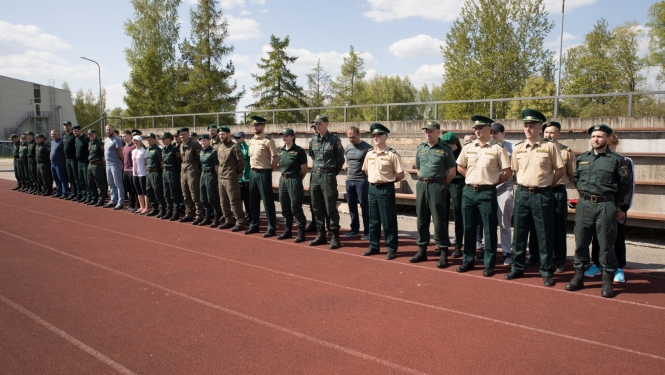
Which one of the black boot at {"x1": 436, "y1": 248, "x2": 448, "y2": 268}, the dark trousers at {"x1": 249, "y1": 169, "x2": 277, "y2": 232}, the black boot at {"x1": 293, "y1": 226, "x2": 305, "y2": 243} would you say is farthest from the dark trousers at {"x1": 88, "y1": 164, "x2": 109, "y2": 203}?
the black boot at {"x1": 436, "y1": 248, "x2": 448, "y2": 268}

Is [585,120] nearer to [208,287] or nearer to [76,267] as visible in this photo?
[208,287]

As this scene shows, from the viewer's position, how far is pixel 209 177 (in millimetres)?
9016

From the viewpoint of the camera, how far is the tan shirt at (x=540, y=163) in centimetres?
543

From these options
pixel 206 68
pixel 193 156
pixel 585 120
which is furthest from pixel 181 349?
pixel 206 68

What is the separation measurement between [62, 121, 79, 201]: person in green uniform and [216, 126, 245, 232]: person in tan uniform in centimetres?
604

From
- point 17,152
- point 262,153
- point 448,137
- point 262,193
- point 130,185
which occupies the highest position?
point 448,137

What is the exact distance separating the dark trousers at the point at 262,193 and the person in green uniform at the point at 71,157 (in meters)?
6.91

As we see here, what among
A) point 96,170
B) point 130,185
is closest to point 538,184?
point 130,185

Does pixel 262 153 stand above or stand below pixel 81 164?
above

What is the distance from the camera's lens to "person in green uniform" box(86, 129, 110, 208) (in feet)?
39.0

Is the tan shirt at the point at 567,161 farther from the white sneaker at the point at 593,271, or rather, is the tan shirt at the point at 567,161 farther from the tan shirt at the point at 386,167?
the tan shirt at the point at 386,167

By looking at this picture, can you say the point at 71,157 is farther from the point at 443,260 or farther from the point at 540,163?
the point at 540,163

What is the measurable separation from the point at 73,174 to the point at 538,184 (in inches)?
475

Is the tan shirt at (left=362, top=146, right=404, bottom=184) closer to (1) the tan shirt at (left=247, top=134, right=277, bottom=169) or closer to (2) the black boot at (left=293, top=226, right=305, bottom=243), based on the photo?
(2) the black boot at (left=293, top=226, right=305, bottom=243)
